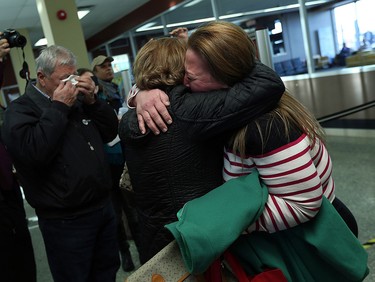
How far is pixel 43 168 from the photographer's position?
1591mm

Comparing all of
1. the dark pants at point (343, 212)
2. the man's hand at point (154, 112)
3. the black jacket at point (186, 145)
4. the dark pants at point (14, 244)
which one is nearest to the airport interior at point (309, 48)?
the dark pants at point (14, 244)

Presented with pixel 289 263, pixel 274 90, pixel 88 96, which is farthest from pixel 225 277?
pixel 88 96

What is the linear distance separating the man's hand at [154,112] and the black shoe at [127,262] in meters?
1.91

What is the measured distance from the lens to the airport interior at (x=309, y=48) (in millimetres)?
3467

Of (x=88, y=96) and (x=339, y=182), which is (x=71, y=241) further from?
(x=339, y=182)

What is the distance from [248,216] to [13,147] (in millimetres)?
1101

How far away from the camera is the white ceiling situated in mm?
7801

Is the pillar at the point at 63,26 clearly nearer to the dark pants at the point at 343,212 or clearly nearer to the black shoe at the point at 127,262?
the black shoe at the point at 127,262

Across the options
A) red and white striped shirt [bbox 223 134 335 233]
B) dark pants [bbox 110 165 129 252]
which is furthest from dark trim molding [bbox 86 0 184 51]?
red and white striped shirt [bbox 223 134 335 233]

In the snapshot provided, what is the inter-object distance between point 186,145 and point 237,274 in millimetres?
316

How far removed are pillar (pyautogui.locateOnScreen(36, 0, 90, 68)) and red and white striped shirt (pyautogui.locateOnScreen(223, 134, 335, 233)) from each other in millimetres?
4247

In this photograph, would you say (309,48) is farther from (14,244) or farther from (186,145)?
(186,145)

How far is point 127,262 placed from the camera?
2609 millimetres

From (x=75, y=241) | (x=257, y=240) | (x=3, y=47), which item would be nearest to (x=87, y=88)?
(x=3, y=47)
